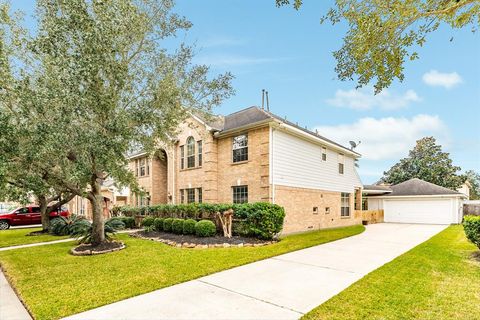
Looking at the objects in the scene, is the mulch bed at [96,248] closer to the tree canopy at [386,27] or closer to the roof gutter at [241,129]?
the roof gutter at [241,129]

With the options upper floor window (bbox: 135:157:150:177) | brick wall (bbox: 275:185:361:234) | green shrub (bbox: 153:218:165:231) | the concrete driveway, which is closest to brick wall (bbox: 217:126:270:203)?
A: brick wall (bbox: 275:185:361:234)

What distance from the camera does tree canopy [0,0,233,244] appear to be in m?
7.89

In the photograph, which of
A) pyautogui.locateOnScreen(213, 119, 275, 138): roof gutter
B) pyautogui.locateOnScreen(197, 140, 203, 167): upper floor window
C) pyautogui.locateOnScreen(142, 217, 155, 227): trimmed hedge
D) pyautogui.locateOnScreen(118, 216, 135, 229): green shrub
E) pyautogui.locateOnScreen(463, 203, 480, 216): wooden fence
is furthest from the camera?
pyautogui.locateOnScreen(463, 203, 480, 216): wooden fence

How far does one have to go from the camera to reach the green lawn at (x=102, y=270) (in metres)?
5.22

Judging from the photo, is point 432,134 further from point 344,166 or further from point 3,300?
point 3,300

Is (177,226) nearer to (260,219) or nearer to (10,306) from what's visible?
(260,219)

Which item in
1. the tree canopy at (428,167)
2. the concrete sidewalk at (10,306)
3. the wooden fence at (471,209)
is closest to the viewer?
the concrete sidewalk at (10,306)

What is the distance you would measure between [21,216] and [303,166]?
22.6m

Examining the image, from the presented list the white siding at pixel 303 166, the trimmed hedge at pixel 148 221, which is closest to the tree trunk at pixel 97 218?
the trimmed hedge at pixel 148 221

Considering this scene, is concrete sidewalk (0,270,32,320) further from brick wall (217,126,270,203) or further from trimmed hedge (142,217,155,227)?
trimmed hedge (142,217,155,227)

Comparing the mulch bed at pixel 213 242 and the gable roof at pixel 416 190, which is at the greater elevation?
the gable roof at pixel 416 190

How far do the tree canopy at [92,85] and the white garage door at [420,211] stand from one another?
23.2m

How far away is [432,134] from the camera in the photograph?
142 feet

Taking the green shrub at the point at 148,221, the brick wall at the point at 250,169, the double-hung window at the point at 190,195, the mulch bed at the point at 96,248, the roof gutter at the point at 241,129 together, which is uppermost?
the roof gutter at the point at 241,129
